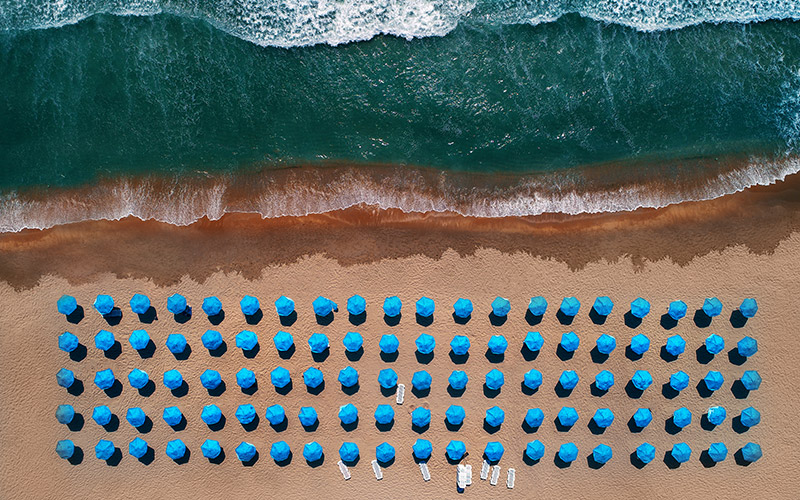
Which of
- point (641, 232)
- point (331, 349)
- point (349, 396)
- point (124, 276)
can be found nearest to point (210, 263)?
point (124, 276)

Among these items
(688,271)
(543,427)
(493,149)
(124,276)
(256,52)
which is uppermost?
(256,52)

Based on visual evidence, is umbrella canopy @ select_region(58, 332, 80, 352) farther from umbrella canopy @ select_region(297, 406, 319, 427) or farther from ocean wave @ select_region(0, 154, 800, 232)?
umbrella canopy @ select_region(297, 406, 319, 427)

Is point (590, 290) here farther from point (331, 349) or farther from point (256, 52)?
point (256, 52)

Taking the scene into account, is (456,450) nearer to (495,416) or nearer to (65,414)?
(495,416)

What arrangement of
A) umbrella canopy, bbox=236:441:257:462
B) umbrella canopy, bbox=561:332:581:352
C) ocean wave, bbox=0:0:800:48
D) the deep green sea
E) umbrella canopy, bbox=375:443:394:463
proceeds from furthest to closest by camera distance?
1. ocean wave, bbox=0:0:800:48
2. the deep green sea
3. umbrella canopy, bbox=561:332:581:352
4. umbrella canopy, bbox=375:443:394:463
5. umbrella canopy, bbox=236:441:257:462

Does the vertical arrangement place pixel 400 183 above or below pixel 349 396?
above

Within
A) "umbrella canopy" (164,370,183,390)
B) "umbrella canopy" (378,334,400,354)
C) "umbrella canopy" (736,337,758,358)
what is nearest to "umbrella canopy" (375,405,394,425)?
"umbrella canopy" (378,334,400,354)

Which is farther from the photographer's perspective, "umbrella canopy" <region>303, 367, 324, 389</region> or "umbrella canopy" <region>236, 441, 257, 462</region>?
"umbrella canopy" <region>303, 367, 324, 389</region>

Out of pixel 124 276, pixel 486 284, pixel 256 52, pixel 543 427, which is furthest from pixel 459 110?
pixel 124 276
